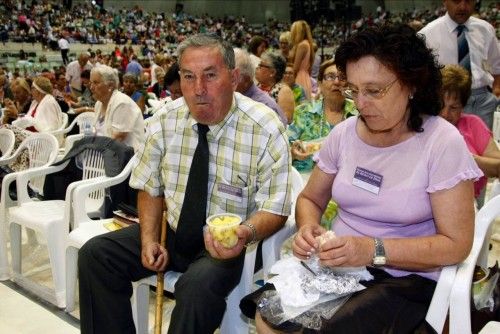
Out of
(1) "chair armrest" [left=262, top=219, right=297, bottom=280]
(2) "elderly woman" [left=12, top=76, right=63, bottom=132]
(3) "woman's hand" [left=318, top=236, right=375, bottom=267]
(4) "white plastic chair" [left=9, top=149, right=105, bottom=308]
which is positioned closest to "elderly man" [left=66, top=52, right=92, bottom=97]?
(2) "elderly woman" [left=12, top=76, right=63, bottom=132]

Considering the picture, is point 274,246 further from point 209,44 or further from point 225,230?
point 209,44

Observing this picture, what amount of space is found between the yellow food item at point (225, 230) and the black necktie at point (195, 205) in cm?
32

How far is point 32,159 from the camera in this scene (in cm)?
354

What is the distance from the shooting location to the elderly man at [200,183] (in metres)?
1.89

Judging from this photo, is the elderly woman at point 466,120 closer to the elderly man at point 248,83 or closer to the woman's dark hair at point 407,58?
the woman's dark hair at point 407,58

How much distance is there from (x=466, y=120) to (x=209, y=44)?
121 centimetres

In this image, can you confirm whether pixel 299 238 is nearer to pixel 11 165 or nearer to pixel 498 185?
pixel 498 185

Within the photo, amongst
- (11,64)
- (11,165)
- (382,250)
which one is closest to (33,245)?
(11,165)

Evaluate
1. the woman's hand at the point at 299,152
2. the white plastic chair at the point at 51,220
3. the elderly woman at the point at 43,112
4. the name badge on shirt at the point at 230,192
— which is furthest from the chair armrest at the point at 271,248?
the elderly woman at the point at 43,112

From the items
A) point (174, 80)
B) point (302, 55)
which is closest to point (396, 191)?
point (174, 80)

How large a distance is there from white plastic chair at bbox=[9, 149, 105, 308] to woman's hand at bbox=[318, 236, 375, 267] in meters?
1.67

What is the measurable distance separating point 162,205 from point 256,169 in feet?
1.51

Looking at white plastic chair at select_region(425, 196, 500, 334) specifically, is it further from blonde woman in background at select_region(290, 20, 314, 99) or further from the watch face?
blonde woman in background at select_region(290, 20, 314, 99)

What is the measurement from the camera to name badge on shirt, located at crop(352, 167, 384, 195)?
1564 millimetres
